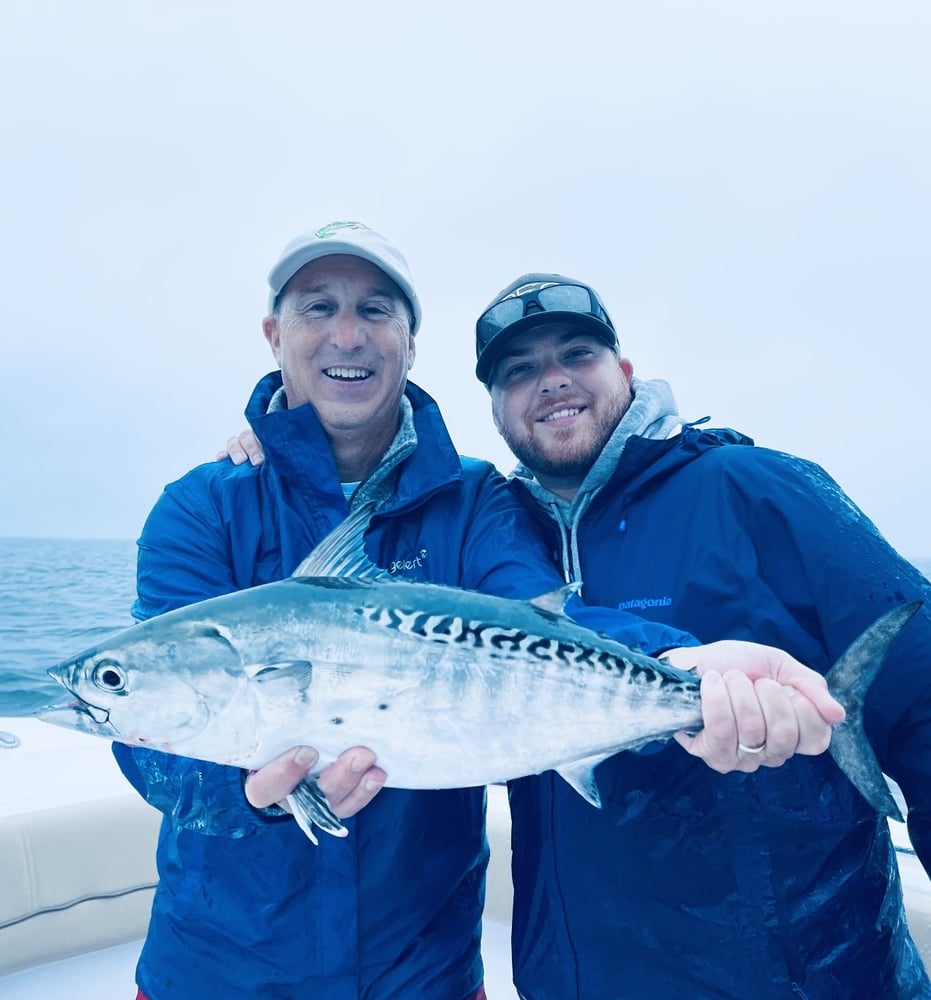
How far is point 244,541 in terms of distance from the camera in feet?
7.49

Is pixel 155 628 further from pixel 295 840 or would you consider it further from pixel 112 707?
pixel 295 840

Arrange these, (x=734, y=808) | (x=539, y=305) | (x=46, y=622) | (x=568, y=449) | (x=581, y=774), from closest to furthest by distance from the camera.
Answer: (x=581, y=774), (x=734, y=808), (x=568, y=449), (x=539, y=305), (x=46, y=622)

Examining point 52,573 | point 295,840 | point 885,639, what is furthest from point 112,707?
point 52,573

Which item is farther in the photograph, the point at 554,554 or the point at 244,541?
the point at 554,554

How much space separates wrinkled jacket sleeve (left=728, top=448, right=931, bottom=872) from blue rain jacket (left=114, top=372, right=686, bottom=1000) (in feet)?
1.82

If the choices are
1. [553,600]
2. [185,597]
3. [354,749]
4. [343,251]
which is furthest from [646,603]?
[343,251]

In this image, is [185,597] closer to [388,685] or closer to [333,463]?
[333,463]

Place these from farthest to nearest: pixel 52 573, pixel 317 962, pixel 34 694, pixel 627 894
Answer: pixel 52 573 → pixel 34 694 → pixel 627 894 → pixel 317 962

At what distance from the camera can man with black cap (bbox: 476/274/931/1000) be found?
2057 millimetres

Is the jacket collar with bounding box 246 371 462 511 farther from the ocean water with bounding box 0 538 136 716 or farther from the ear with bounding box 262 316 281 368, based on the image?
the ocean water with bounding box 0 538 136 716

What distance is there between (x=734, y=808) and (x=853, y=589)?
76 cm

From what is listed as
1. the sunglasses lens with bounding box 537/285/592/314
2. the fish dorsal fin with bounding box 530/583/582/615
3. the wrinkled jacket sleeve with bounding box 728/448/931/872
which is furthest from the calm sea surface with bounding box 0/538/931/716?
the wrinkled jacket sleeve with bounding box 728/448/931/872

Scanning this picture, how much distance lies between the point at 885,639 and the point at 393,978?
1.66m

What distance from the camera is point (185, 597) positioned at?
2.12 meters
